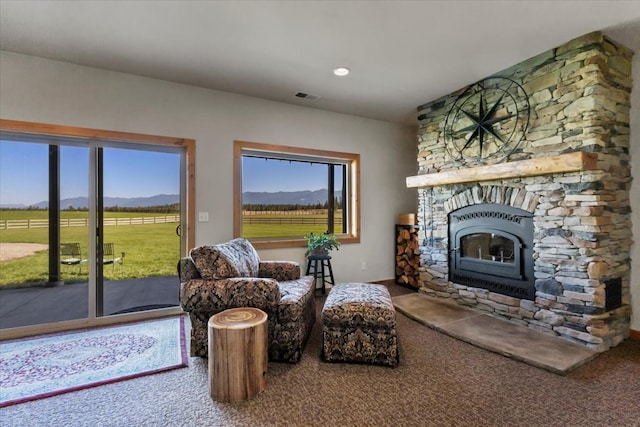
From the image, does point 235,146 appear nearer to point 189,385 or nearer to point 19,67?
point 19,67

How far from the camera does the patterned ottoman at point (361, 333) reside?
234 cm

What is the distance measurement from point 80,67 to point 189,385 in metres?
3.25

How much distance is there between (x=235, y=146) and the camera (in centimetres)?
390

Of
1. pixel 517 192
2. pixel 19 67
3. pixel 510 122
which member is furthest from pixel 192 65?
pixel 517 192

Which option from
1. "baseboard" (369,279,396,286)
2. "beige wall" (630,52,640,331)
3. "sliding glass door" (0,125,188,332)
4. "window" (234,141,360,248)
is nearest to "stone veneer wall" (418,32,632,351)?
"beige wall" (630,52,640,331)

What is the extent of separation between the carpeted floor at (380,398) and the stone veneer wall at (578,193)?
486 mm

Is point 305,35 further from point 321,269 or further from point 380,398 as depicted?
point 321,269

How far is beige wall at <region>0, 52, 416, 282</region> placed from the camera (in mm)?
3021

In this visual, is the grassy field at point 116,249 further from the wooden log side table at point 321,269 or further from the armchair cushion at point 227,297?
the wooden log side table at point 321,269

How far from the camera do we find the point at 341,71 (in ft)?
10.7

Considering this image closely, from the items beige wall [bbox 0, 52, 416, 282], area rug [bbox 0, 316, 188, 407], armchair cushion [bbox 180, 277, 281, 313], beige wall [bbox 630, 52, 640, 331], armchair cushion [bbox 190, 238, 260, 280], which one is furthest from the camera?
beige wall [bbox 0, 52, 416, 282]

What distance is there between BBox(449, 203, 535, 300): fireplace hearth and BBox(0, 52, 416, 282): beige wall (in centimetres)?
132

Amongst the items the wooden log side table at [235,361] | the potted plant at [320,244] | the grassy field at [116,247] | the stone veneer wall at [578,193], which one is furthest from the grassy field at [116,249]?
the stone veneer wall at [578,193]

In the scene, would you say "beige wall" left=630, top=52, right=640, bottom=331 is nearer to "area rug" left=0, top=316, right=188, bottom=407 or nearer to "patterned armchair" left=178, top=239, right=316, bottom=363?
"patterned armchair" left=178, top=239, right=316, bottom=363
